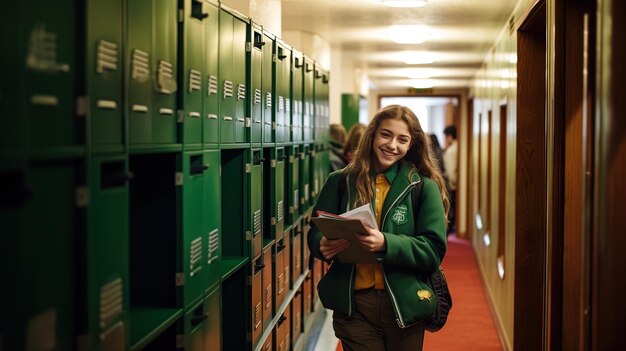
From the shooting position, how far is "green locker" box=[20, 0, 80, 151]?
150cm

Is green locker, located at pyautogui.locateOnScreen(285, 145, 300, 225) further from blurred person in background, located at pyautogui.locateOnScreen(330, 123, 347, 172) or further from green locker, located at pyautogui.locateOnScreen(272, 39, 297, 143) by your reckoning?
blurred person in background, located at pyautogui.locateOnScreen(330, 123, 347, 172)

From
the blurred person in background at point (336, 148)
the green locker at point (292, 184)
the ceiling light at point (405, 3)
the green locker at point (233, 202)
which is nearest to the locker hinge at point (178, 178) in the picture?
the green locker at point (233, 202)

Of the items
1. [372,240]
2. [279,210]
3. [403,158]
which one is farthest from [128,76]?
[279,210]

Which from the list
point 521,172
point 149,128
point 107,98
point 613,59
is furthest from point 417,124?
point 521,172

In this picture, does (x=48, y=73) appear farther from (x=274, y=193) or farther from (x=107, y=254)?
(x=274, y=193)

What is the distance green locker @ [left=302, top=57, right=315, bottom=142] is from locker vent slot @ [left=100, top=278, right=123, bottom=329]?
3.73 metres

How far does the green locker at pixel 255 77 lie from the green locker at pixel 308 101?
1.62m

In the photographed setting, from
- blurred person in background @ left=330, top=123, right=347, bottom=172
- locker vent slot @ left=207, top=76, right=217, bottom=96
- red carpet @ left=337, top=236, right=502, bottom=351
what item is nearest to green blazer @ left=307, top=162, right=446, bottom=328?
locker vent slot @ left=207, top=76, right=217, bottom=96

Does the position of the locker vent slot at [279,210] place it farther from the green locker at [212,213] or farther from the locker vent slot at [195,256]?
the locker vent slot at [195,256]

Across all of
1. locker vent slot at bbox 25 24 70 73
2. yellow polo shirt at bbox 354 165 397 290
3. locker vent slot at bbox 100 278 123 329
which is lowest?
yellow polo shirt at bbox 354 165 397 290

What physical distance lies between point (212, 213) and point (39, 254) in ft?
4.72

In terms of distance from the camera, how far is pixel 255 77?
384 centimetres

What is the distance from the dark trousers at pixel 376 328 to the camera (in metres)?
2.98

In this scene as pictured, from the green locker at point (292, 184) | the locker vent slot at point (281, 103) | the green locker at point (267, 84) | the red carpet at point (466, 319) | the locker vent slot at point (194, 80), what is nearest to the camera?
the locker vent slot at point (194, 80)
